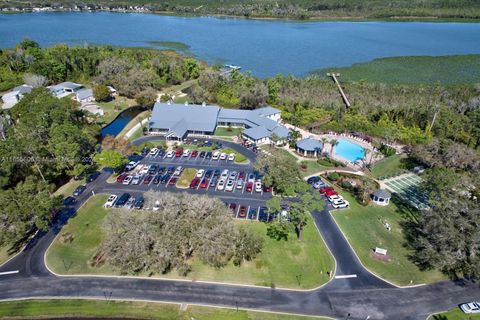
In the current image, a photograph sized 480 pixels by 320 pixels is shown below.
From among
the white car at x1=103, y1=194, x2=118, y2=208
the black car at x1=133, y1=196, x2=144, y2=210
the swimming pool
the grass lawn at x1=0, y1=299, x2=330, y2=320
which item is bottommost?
the grass lawn at x1=0, y1=299, x2=330, y2=320

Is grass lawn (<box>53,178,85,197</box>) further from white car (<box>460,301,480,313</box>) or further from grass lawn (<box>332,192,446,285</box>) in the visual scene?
white car (<box>460,301,480,313</box>)

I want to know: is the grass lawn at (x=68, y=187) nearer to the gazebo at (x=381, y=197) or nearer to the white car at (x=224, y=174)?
the white car at (x=224, y=174)

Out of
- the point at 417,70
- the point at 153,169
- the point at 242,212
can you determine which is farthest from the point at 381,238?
the point at 417,70

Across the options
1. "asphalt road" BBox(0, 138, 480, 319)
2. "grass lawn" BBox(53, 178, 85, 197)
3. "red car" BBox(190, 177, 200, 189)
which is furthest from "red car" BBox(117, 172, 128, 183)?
"asphalt road" BBox(0, 138, 480, 319)

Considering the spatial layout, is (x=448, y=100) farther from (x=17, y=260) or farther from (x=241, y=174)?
(x=17, y=260)

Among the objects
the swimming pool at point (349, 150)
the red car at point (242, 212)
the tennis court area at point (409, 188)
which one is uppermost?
the swimming pool at point (349, 150)

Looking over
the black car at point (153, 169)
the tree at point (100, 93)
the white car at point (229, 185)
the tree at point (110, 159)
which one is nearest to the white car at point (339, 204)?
the white car at point (229, 185)
